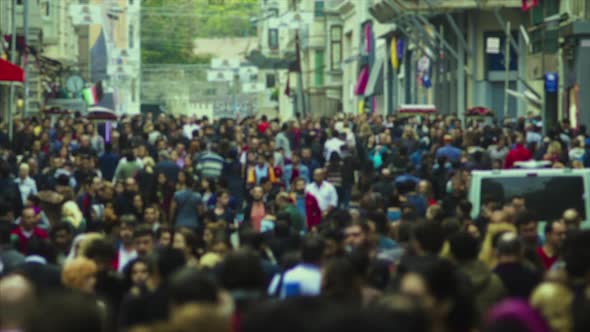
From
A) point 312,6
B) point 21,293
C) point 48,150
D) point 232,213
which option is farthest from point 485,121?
point 312,6

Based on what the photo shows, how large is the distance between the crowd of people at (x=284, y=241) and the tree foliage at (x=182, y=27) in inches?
5133

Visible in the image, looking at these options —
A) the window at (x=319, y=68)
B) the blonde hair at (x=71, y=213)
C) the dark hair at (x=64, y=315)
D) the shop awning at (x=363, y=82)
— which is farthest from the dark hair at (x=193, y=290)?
the window at (x=319, y=68)

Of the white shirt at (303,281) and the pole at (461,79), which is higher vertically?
the pole at (461,79)

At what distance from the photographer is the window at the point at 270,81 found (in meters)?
125

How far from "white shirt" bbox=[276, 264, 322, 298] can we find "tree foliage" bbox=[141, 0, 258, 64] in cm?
15041

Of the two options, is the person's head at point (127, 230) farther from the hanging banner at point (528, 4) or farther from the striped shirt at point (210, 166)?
the hanging banner at point (528, 4)

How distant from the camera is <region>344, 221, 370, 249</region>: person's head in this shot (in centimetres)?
1420

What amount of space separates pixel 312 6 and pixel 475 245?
8056 centimetres

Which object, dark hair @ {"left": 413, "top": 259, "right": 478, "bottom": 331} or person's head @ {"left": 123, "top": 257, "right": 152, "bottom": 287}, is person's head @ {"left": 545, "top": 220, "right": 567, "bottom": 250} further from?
dark hair @ {"left": 413, "top": 259, "right": 478, "bottom": 331}

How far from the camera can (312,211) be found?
2558cm

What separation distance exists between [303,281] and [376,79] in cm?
6170

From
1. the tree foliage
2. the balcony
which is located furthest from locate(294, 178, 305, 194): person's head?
the tree foliage

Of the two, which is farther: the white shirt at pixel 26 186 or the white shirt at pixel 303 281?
the white shirt at pixel 26 186

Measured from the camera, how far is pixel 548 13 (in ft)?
151
